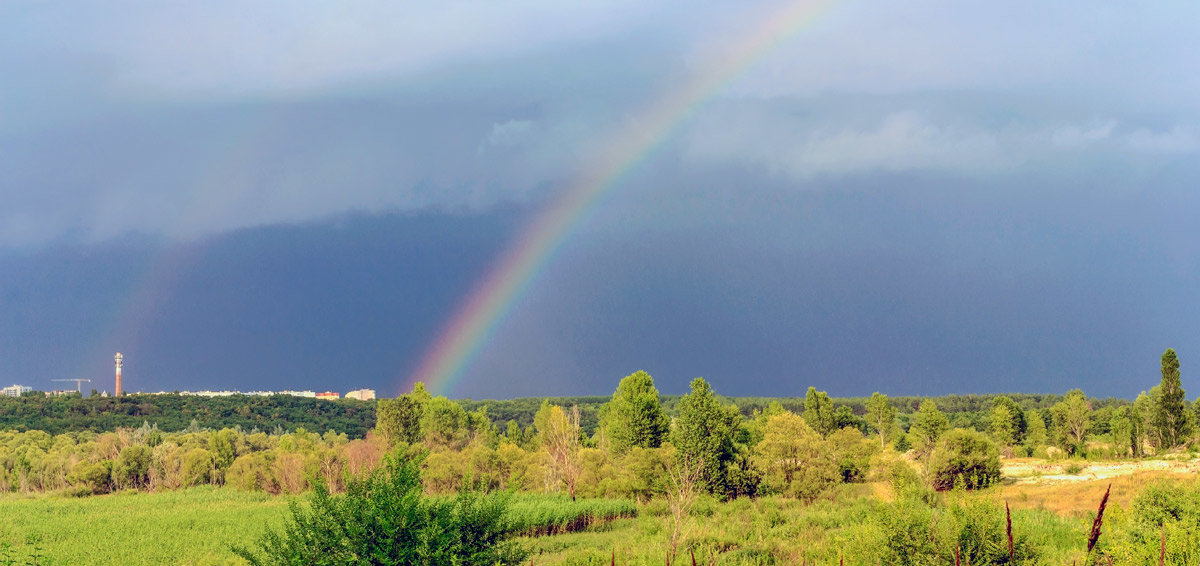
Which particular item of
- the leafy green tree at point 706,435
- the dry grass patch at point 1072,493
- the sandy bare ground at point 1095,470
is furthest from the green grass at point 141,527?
the sandy bare ground at point 1095,470

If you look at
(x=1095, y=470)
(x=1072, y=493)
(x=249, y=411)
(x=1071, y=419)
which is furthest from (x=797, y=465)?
(x=249, y=411)

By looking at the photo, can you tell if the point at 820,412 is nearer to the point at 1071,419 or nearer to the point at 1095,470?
the point at 1071,419

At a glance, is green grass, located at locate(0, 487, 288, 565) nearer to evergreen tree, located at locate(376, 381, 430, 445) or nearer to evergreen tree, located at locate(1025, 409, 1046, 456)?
evergreen tree, located at locate(376, 381, 430, 445)

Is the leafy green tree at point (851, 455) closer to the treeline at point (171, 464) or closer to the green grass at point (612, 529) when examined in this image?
the green grass at point (612, 529)

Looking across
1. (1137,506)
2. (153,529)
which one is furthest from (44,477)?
(1137,506)

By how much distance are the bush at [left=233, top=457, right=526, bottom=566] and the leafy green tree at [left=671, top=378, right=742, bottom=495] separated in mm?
36250

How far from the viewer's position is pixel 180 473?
81.5m

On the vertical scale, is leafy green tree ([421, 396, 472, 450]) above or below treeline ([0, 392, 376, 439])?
below

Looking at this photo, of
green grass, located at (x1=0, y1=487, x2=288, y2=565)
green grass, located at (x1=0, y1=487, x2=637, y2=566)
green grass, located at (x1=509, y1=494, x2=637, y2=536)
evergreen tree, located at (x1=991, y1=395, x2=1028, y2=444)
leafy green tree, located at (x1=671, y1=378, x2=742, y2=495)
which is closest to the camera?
green grass, located at (x1=0, y1=487, x2=288, y2=565)

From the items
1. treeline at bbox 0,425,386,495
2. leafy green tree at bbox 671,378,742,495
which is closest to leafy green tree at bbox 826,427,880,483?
leafy green tree at bbox 671,378,742,495

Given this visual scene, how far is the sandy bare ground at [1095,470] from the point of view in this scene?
45.3 meters

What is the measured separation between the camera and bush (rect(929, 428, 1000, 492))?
159 feet

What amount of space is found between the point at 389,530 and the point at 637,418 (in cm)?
4697

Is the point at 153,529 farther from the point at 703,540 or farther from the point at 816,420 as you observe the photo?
the point at 816,420
